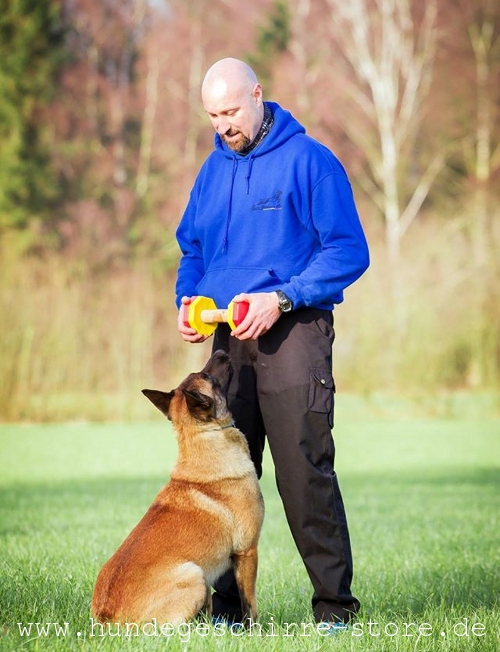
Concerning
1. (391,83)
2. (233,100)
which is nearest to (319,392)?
(233,100)

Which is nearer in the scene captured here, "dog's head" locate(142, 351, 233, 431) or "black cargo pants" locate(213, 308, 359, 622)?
"black cargo pants" locate(213, 308, 359, 622)

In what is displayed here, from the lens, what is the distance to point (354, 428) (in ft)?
66.1

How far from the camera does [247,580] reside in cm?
437

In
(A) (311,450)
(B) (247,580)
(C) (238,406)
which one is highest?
(C) (238,406)

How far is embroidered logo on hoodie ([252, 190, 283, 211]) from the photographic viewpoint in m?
4.42

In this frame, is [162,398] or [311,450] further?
[162,398]


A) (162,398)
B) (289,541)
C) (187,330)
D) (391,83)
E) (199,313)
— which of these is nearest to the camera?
(199,313)

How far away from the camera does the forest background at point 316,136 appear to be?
22.0 metres

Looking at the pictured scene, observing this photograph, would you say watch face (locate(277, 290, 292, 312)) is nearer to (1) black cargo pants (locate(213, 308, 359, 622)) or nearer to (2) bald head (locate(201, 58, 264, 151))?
(1) black cargo pants (locate(213, 308, 359, 622))

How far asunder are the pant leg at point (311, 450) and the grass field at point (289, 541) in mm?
223

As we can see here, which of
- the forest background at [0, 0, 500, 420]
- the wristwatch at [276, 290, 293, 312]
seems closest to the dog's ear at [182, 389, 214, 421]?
the wristwatch at [276, 290, 293, 312]

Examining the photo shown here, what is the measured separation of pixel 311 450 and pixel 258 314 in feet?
2.21

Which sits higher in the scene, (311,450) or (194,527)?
(311,450)

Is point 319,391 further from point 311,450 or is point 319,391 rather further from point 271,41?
point 271,41
